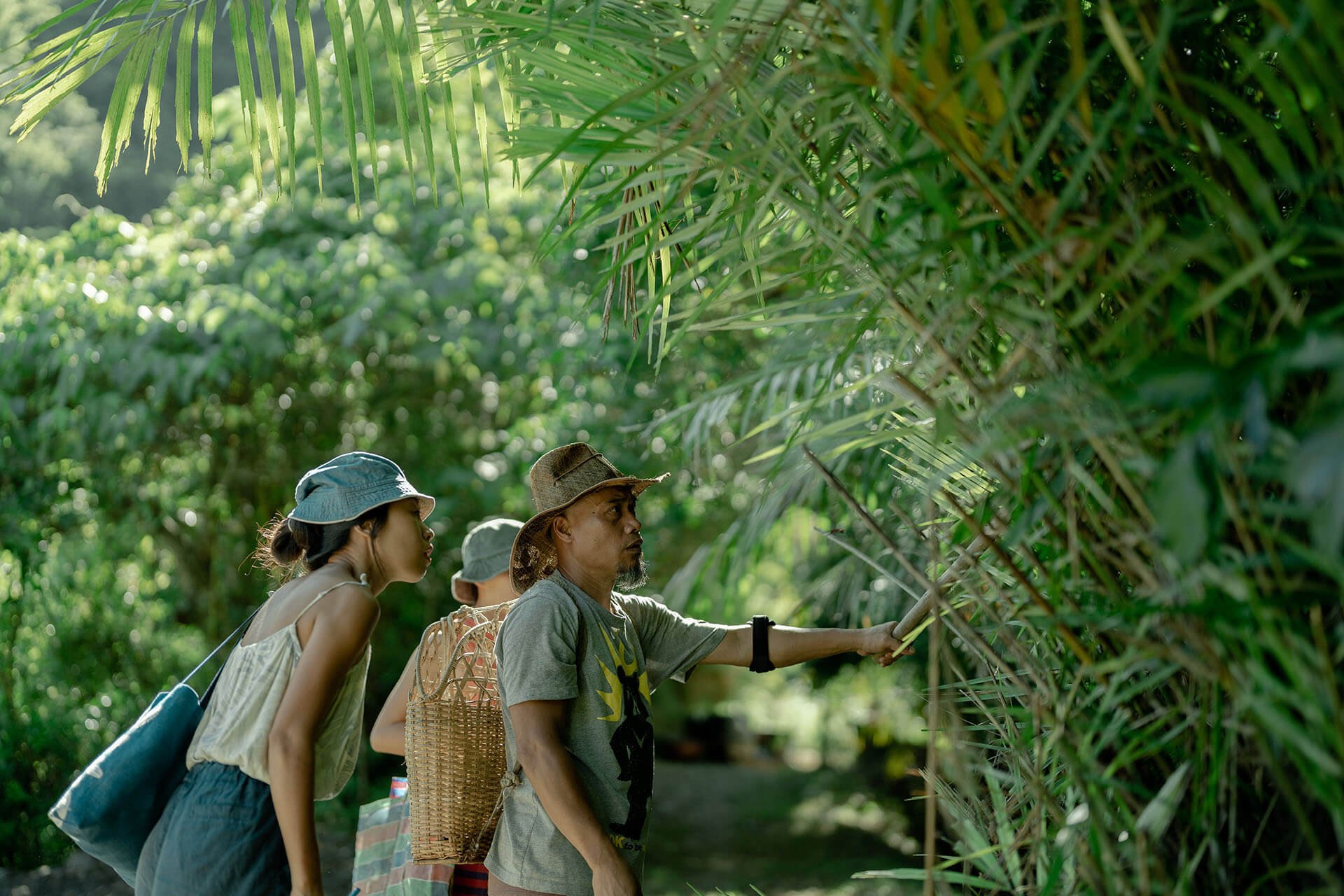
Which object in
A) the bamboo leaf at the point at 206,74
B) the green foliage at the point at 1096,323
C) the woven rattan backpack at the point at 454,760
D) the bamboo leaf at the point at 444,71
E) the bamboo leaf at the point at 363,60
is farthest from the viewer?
the woven rattan backpack at the point at 454,760

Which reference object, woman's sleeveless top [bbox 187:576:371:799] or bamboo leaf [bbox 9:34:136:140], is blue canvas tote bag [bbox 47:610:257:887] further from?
bamboo leaf [bbox 9:34:136:140]

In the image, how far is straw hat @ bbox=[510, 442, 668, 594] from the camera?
208cm

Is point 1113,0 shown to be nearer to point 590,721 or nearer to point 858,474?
point 590,721

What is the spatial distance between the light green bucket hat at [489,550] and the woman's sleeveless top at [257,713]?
721 millimetres

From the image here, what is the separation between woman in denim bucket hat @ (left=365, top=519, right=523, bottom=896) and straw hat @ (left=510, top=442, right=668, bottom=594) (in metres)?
0.10

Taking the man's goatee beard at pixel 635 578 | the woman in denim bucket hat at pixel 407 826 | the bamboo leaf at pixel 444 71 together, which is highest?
the bamboo leaf at pixel 444 71

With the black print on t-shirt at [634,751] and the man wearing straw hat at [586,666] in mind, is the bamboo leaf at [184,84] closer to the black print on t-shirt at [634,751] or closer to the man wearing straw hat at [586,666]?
the man wearing straw hat at [586,666]

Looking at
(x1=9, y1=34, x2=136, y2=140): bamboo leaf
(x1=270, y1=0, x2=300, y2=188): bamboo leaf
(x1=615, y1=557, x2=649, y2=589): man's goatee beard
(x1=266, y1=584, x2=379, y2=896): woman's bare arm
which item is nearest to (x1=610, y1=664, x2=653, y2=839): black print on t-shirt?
(x1=615, y1=557, x2=649, y2=589): man's goatee beard

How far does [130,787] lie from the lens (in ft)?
6.21

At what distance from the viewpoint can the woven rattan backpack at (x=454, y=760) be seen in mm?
2016

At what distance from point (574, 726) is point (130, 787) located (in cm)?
77

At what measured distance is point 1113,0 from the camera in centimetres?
108

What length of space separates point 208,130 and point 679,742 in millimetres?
10433

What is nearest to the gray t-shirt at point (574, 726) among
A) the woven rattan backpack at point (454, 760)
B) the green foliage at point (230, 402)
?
the woven rattan backpack at point (454, 760)
